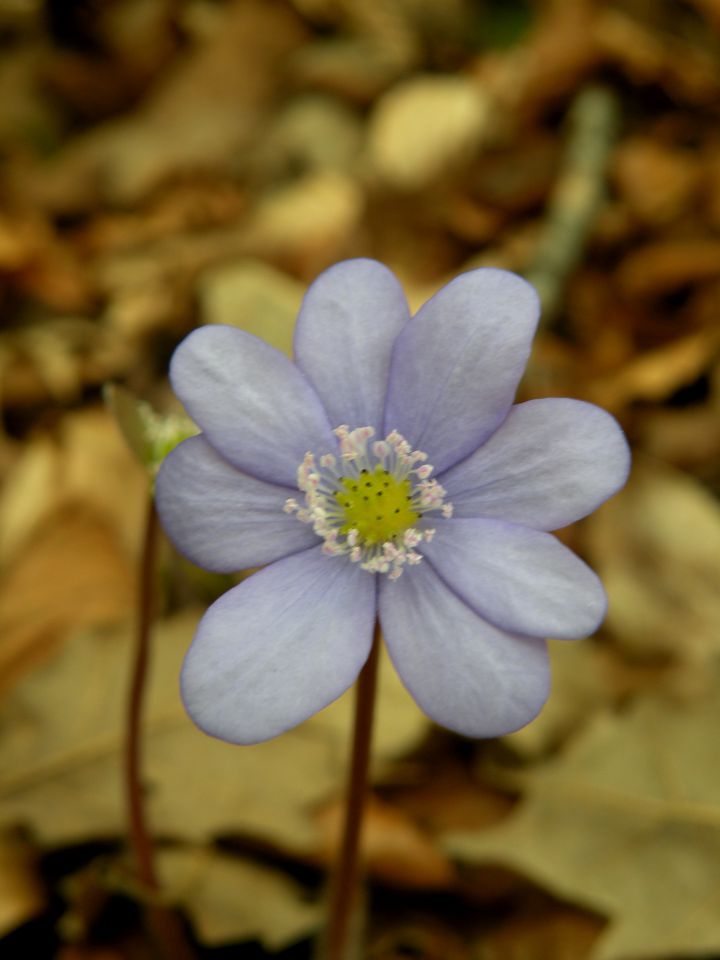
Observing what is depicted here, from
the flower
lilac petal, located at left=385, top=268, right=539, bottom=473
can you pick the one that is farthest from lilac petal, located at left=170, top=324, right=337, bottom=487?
lilac petal, located at left=385, top=268, right=539, bottom=473

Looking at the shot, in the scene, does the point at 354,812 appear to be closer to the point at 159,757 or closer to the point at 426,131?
the point at 159,757

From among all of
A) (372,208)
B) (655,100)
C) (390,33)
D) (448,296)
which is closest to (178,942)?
(448,296)

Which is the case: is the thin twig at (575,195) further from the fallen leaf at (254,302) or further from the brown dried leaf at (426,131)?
the fallen leaf at (254,302)

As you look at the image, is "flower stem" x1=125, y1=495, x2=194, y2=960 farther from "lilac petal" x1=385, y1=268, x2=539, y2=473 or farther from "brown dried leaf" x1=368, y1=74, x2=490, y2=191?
"brown dried leaf" x1=368, y1=74, x2=490, y2=191

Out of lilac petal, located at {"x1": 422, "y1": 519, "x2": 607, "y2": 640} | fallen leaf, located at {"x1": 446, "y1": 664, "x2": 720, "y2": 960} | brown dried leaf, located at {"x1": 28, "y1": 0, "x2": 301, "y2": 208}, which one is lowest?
fallen leaf, located at {"x1": 446, "y1": 664, "x2": 720, "y2": 960}

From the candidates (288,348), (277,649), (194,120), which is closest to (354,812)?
(277,649)

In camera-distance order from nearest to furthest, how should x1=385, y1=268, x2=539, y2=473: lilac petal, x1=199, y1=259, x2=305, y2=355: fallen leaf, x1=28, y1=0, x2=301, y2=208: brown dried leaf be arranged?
x1=385, y1=268, x2=539, y2=473: lilac petal → x1=199, y1=259, x2=305, y2=355: fallen leaf → x1=28, y1=0, x2=301, y2=208: brown dried leaf
